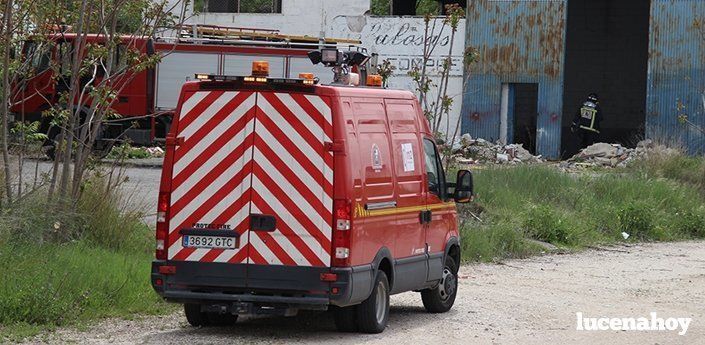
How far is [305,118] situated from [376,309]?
75.6 inches

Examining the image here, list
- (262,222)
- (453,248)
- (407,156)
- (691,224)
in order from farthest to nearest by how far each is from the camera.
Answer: (691,224) < (453,248) < (407,156) < (262,222)

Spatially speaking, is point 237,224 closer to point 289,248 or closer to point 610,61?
point 289,248

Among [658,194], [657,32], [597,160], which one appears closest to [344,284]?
[658,194]

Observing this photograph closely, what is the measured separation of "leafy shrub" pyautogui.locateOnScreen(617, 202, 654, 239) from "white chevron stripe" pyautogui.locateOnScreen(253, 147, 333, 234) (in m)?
13.7

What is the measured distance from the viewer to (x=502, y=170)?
25.0m

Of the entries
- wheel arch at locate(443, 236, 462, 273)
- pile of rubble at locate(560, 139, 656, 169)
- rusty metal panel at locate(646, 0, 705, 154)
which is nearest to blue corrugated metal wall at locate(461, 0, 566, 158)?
pile of rubble at locate(560, 139, 656, 169)

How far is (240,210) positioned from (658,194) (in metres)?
16.4

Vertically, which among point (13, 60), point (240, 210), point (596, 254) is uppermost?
point (13, 60)

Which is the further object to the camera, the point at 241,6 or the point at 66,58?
the point at 241,6

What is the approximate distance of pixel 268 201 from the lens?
10.9 metres

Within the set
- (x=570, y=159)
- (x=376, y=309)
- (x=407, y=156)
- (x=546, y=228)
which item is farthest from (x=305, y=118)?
(x=570, y=159)

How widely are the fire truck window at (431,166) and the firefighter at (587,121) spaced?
2883cm

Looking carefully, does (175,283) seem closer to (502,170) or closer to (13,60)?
(13,60)

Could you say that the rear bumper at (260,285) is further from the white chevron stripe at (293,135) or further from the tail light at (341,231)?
the white chevron stripe at (293,135)
